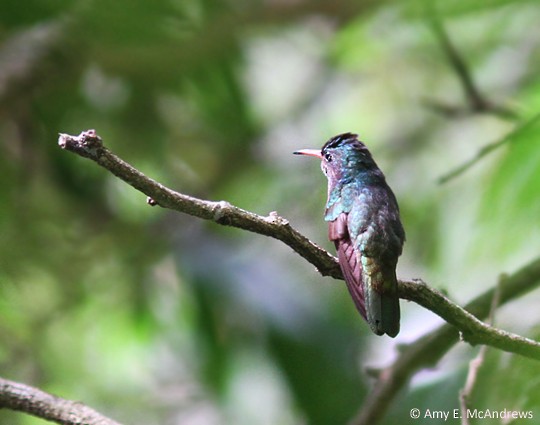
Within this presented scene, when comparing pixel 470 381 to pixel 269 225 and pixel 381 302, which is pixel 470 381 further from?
pixel 269 225

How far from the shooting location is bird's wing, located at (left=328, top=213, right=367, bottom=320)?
2.00 m

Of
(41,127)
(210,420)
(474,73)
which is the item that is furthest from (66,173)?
(474,73)

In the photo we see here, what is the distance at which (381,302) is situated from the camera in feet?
6.46

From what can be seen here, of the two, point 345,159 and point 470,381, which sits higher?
point 345,159

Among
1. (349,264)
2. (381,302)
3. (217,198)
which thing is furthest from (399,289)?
(217,198)

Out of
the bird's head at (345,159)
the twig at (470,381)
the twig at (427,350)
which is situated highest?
the bird's head at (345,159)

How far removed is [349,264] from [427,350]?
Answer: 2.16 ft

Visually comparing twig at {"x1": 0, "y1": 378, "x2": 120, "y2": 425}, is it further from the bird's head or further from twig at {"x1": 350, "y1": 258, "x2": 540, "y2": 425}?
the bird's head

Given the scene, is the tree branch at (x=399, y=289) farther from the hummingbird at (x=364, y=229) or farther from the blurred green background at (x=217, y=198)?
the blurred green background at (x=217, y=198)

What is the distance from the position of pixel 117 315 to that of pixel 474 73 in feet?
8.34

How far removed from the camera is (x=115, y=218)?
14.7 ft

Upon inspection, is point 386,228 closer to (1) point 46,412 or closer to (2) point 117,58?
(1) point 46,412

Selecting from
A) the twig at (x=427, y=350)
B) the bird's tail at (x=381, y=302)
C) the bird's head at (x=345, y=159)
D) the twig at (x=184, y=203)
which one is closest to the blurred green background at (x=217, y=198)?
the twig at (x=427, y=350)

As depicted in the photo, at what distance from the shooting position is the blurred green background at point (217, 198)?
3.72 meters
